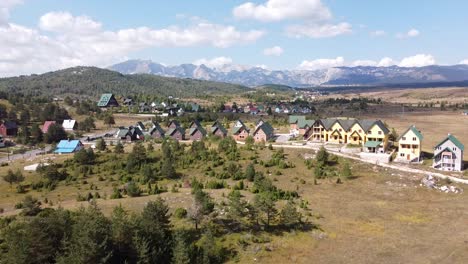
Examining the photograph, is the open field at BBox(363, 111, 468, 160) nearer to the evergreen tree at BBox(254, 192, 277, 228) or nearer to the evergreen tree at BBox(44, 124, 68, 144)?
the evergreen tree at BBox(254, 192, 277, 228)

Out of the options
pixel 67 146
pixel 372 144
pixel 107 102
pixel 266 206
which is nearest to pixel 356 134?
pixel 372 144

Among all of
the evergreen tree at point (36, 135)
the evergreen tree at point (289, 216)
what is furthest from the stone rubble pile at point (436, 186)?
the evergreen tree at point (36, 135)

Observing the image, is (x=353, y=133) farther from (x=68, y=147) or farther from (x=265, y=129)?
(x=68, y=147)

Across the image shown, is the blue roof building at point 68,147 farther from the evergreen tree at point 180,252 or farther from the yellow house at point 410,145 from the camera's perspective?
the yellow house at point 410,145

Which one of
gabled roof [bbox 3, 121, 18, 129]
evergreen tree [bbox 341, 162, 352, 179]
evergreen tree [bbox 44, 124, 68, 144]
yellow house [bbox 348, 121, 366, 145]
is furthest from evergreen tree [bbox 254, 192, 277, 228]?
gabled roof [bbox 3, 121, 18, 129]

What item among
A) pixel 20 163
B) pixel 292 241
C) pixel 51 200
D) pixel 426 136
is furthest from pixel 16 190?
pixel 426 136
